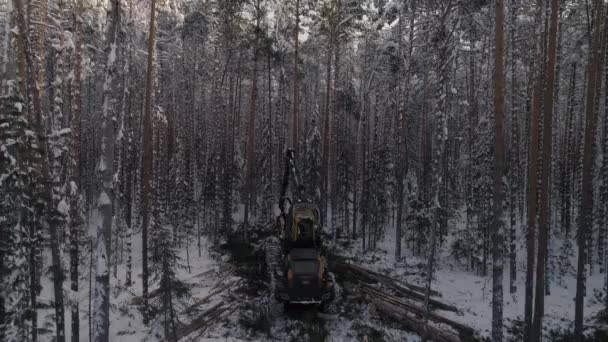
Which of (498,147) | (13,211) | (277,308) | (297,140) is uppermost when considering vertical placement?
(297,140)

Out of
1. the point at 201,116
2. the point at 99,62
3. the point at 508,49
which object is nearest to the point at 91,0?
the point at 99,62

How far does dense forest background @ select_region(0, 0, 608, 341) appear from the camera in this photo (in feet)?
37.7

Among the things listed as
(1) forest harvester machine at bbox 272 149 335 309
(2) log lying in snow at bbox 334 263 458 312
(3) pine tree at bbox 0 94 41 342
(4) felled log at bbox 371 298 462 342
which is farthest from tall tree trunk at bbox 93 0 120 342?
(2) log lying in snow at bbox 334 263 458 312

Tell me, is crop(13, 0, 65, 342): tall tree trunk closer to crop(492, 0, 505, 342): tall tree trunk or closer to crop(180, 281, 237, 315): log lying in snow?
crop(180, 281, 237, 315): log lying in snow

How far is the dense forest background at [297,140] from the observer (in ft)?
37.7

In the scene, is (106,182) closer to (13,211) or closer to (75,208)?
(13,211)

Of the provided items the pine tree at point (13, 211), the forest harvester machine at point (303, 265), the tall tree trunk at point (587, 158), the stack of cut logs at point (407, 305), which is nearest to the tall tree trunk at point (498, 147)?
the stack of cut logs at point (407, 305)

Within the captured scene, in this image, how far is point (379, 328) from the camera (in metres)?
14.0

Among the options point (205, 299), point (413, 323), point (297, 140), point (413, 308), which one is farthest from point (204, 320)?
point (297, 140)

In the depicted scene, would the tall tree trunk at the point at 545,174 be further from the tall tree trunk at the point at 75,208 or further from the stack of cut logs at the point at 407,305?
the tall tree trunk at the point at 75,208

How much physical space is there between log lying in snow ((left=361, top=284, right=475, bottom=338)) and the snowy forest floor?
0.60 metres

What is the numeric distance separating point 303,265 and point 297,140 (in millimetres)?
16035

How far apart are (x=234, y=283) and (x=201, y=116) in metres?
24.0

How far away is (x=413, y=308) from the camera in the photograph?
52.3 feet
